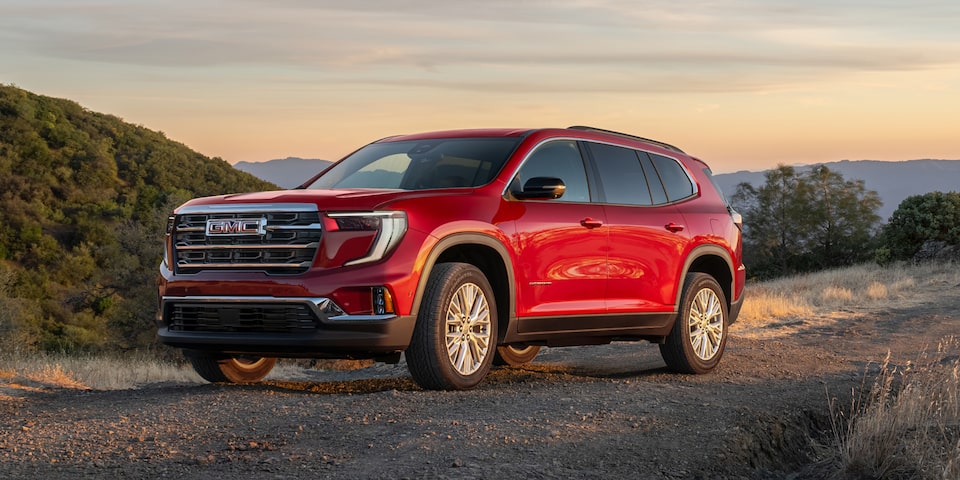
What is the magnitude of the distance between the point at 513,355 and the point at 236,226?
407 centimetres

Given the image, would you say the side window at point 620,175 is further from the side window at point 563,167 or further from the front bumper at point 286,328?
the front bumper at point 286,328

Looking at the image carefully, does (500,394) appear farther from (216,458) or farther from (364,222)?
(216,458)

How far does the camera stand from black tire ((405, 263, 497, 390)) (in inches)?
299

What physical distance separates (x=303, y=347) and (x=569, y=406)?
71.5 inches

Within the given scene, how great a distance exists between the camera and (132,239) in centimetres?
4428

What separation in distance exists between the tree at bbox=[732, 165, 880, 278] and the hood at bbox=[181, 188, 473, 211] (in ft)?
191

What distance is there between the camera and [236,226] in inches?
299

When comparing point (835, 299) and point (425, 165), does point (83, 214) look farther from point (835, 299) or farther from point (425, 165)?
point (425, 165)

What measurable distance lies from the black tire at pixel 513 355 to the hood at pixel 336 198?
3.15m

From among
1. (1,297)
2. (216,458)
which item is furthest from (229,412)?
(1,297)

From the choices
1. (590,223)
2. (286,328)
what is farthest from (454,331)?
(590,223)

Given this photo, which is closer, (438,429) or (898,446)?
(438,429)

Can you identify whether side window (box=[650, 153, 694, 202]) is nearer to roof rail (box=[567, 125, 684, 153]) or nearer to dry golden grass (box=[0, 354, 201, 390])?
roof rail (box=[567, 125, 684, 153])

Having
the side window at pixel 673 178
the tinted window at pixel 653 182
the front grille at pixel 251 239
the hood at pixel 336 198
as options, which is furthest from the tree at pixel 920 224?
the front grille at pixel 251 239
